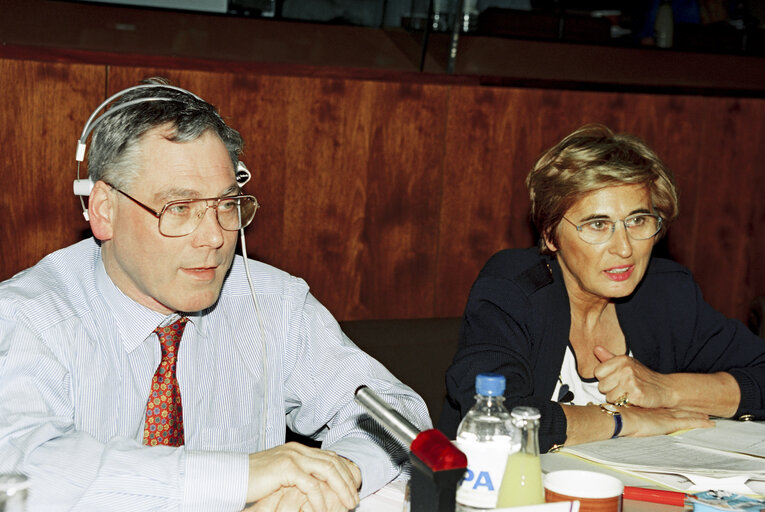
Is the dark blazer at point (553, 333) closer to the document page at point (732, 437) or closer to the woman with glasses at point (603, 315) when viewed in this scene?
the woman with glasses at point (603, 315)

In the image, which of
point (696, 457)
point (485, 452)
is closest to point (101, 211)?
point (485, 452)

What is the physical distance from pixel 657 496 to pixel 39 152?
1984 mm

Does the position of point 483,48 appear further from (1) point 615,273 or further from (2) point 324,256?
(1) point 615,273

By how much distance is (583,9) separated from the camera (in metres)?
4.26

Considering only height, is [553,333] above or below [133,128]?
below

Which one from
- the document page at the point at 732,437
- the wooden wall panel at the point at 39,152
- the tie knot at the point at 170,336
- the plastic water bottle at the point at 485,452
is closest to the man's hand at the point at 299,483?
the plastic water bottle at the point at 485,452

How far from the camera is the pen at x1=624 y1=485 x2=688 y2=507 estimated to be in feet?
4.71

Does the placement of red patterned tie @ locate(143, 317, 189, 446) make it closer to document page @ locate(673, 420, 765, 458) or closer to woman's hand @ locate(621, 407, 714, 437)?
woman's hand @ locate(621, 407, 714, 437)

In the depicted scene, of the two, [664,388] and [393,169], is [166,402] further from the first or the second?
[393,169]

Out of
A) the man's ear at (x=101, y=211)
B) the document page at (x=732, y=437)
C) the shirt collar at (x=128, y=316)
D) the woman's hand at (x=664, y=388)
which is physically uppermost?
the man's ear at (x=101, y=211)

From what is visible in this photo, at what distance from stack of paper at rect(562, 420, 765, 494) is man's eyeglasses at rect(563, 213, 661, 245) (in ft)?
1.63

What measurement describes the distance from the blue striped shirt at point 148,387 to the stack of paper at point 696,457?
41 cm

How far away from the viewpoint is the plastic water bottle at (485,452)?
4.00ft

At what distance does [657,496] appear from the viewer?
1.44m
